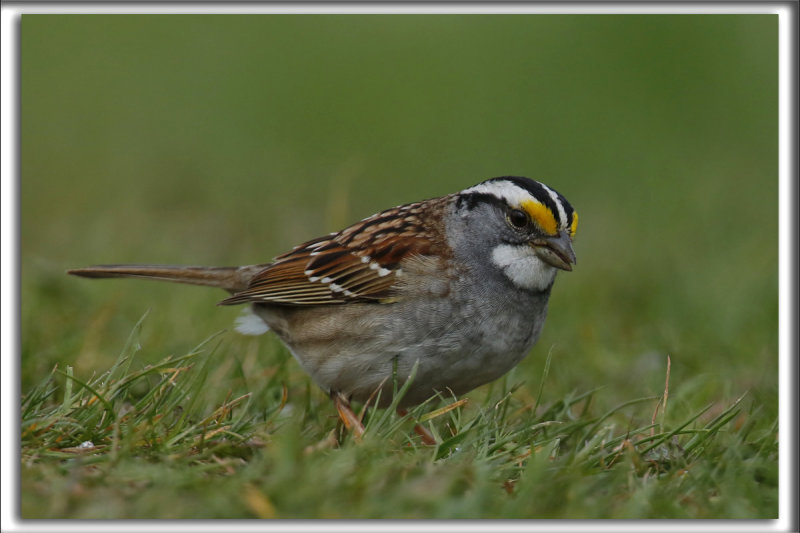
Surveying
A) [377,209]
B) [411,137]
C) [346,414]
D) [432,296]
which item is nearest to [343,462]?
[346,414]

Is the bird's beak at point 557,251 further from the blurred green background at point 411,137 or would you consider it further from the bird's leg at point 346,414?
the blurred green background at point 411,137

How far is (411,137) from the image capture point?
12.5m

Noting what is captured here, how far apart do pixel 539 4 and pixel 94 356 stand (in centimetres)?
318

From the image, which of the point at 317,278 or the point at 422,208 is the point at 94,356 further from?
the point at 422,208

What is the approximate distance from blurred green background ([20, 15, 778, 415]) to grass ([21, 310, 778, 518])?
8.61 feet

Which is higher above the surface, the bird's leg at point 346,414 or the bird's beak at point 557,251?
the bird's beak at point 557,251

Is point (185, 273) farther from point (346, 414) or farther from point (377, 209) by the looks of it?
point (377, 209)

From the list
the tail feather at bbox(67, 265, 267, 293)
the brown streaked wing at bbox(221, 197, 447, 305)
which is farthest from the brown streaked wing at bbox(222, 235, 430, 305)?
the tail feather at bbox(67, 265, 267, 293)

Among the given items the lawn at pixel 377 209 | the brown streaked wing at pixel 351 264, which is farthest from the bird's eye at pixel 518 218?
the lawn at pixel 377 209

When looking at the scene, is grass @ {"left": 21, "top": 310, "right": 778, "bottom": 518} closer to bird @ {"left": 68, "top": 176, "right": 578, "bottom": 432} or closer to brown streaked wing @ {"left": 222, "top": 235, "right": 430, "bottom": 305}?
bird @ {"left": 68, "top": 176, "right": 578, "bottom": 432}

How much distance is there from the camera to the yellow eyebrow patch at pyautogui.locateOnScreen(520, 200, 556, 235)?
4922 mm

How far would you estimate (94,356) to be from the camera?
5.76m

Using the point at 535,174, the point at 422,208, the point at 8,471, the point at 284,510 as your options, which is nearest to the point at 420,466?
the point at 284,510

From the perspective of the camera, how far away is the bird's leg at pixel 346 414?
4.66 metres
